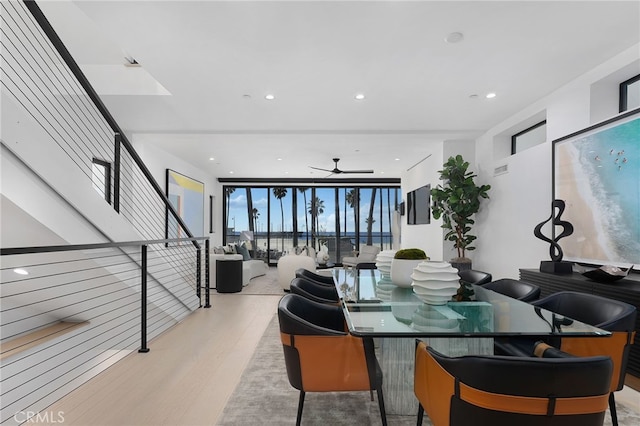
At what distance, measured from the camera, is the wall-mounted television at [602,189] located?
9.54ft

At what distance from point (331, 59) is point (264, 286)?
17.1 ft

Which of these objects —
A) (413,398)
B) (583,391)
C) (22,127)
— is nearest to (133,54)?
(22,127)

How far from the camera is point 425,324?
1.72 metres

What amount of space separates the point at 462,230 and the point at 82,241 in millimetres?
5035

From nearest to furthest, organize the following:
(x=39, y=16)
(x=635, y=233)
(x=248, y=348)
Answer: (x=39, y=16)
(x=635, y=233)
(x=248, y=348)

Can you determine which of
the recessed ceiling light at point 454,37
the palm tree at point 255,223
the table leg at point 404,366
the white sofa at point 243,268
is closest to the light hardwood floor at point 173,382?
the table leg at point 404,366

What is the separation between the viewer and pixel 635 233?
9.39ft

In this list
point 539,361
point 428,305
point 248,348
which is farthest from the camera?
point 248,348

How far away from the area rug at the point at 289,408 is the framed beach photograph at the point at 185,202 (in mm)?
4666

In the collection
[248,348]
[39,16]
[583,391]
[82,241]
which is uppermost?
[39,16]

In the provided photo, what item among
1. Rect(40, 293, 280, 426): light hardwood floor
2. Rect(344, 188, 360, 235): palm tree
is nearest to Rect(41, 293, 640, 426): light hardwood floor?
Rect(40, 293, 280, 426): light hardwood floor

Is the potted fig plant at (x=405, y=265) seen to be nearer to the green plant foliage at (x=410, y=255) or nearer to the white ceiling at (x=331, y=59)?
the green plant foliage at (x=410, y=255)

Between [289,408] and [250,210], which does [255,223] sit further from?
[289,408]

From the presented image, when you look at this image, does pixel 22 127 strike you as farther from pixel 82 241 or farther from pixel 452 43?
pixel 452 43
